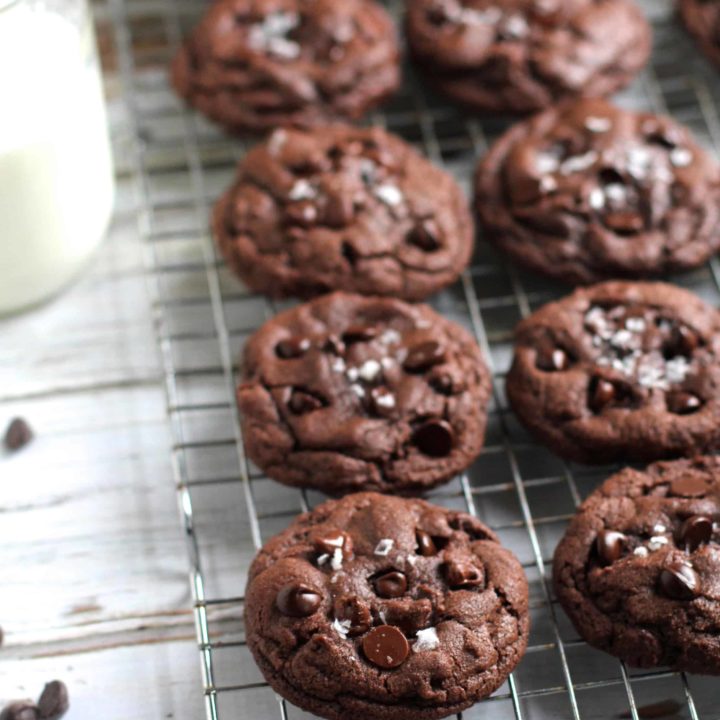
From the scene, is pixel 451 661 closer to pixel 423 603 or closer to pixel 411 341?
pixel 423 603

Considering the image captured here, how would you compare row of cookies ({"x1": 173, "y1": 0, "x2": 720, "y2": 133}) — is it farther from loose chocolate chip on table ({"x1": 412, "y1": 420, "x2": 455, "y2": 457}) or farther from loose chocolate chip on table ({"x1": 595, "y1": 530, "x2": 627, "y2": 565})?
loose chocolate chip on table ({"x1": 595, "y1": 530, "x2": 627, "y2": 565})

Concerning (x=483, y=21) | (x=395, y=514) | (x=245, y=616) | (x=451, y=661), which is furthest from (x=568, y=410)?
(x=483, y=21)

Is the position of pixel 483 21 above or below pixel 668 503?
above

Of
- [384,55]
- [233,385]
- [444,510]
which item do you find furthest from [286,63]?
[444,510]

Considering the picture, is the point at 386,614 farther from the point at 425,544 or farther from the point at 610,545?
the point at 610,545

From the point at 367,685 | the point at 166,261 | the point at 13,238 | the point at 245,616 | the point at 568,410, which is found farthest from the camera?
the point at 166,261

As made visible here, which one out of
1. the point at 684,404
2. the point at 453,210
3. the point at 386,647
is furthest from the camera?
the point at 453,210
